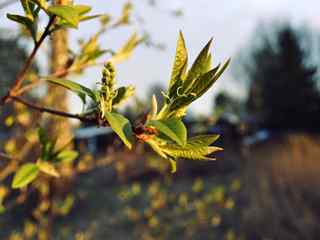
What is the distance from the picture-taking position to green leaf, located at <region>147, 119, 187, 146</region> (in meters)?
0.47

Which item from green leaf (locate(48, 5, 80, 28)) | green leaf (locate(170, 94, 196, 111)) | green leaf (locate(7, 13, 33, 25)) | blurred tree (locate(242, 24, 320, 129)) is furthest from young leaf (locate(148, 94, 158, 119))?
blurred tree (locate(242, 24, 320, 129))

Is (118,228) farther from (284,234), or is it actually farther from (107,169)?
(107,169)

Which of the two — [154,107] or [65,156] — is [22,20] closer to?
[154,107]

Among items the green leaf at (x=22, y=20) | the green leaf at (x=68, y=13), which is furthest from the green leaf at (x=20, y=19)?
the green leaf at (x=68, y=13)

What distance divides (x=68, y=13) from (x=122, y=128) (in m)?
0.16

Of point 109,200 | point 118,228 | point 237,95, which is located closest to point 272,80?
point 237,95

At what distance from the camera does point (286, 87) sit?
1856cm

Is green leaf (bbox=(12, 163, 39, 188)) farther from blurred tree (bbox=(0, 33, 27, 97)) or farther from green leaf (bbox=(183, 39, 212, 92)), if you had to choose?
blurred tree (bbox=(0, 33, 27, 97))

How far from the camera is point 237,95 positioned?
2602cm

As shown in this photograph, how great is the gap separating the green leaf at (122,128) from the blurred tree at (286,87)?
57.2 feet

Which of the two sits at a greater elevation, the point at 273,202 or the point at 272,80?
the point at 272,80

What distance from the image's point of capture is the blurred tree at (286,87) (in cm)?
1808

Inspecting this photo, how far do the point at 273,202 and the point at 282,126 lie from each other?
14.1m

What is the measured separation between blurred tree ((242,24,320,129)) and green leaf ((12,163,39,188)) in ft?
56.3
